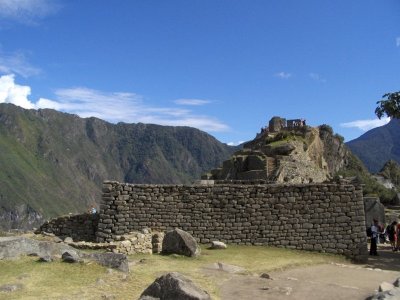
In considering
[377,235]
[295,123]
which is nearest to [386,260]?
[377,235]

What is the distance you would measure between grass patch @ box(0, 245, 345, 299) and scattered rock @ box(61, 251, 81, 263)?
23 centimetres

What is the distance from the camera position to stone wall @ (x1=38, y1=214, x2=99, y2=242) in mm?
21734

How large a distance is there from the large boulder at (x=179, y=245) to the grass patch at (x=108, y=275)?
1.02ft

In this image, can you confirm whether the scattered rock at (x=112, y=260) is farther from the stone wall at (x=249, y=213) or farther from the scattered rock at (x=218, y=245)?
the stone wall at (x=249, y=213)

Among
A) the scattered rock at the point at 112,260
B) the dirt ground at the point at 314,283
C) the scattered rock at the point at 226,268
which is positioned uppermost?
the scattered rock at the point at 112,260

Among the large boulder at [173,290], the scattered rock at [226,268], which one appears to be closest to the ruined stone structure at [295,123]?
the scattered rock at [226,268]

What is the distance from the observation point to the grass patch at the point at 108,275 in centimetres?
1067

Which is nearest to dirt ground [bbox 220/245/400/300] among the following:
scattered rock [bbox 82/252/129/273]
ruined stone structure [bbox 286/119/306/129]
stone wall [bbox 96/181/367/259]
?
stone wall [bbox 96/181/367/259]

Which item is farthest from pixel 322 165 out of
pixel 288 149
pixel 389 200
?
pixel 288 149

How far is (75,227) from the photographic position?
869 inches

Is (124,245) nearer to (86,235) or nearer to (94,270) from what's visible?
(94,270)

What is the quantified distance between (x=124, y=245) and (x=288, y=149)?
85.2 feet

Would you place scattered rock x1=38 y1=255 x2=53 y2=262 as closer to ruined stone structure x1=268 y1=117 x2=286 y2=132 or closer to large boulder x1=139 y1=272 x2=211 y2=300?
large boulder x1=139 y1=272 x2=211 y2=300

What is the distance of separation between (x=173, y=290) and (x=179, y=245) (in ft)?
24.2
